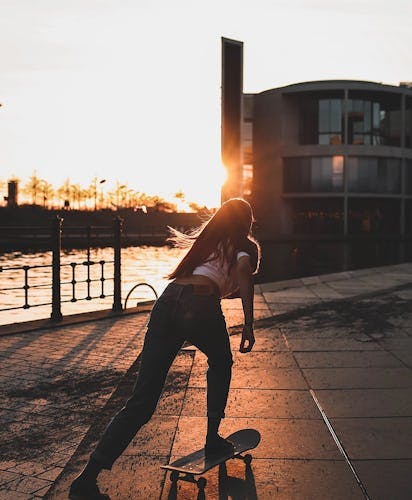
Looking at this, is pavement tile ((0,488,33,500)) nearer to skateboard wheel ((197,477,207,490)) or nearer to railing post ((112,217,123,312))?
skateboard wheel ((197,477,207,490))

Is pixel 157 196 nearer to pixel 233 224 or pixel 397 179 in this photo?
pixel 397 179

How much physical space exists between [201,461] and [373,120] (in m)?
Answer: 64.9

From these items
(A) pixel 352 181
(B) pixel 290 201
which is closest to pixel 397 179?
(A) pixel 352 181

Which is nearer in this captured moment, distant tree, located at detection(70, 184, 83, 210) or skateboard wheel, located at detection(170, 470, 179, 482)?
skateboard wheel, located at detection(170, 470, 179, 482)

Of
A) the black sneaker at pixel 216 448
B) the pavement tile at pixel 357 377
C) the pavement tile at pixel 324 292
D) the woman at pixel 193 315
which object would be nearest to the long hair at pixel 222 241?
the woman at pixel 193 315

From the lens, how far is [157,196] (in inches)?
4823

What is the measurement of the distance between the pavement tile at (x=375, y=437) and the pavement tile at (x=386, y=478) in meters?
0.10

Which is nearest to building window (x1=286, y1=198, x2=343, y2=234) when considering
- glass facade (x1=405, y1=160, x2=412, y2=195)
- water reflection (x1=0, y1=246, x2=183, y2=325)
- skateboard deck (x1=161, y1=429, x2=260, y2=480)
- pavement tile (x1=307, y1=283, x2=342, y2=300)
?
glass facade (x1=405, y1=160, x2=412, y2=195)

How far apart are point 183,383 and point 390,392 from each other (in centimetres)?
196

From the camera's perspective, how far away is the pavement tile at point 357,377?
6.19 m

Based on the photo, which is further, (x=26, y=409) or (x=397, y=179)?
(x=397, y=179)

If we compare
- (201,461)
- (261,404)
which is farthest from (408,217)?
(201,461)

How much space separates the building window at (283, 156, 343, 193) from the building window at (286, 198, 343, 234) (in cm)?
217

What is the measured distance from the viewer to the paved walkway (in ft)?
12.8
